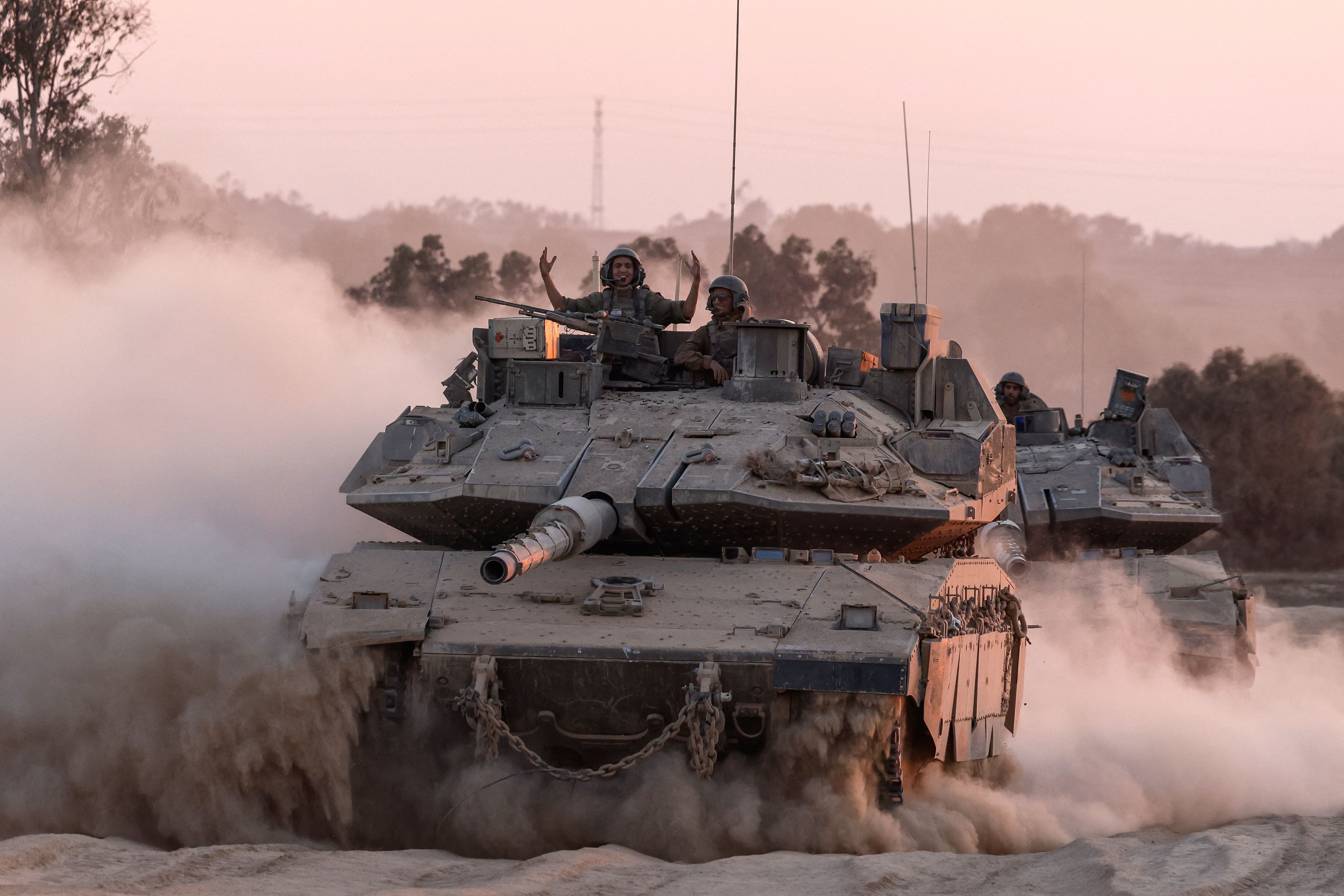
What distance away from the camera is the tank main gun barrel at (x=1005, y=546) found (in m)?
14.6

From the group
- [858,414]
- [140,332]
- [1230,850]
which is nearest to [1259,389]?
[140,332]

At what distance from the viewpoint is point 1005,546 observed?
15.1 meters

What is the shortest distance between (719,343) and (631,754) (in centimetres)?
505

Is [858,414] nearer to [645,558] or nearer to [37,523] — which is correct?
[645,558]

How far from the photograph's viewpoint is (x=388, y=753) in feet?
35.2

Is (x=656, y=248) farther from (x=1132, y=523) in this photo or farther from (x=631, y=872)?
(x=631, y=872)

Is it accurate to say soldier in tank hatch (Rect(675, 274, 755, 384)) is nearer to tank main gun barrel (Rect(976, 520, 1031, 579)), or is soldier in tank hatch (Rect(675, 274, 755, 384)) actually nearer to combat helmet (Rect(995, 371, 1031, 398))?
tank main gun barrel (Rect(976, 520, 1031, 579))

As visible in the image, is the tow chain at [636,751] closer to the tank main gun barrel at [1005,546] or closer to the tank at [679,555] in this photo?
the tank at [679,555]

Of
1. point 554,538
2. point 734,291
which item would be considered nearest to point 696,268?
point 734,291

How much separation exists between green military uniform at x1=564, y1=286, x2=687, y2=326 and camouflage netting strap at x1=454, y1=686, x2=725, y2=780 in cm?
623

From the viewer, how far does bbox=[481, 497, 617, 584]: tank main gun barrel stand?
10.3 meters

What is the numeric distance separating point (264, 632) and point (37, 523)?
632 centimetres

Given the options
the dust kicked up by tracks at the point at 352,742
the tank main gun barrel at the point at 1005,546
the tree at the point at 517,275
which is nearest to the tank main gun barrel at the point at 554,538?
the dust kicked up by tracks at the point at 352,742

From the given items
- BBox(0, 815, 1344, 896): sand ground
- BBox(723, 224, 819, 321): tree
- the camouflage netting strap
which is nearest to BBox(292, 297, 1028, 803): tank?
the camouflage netting strap
